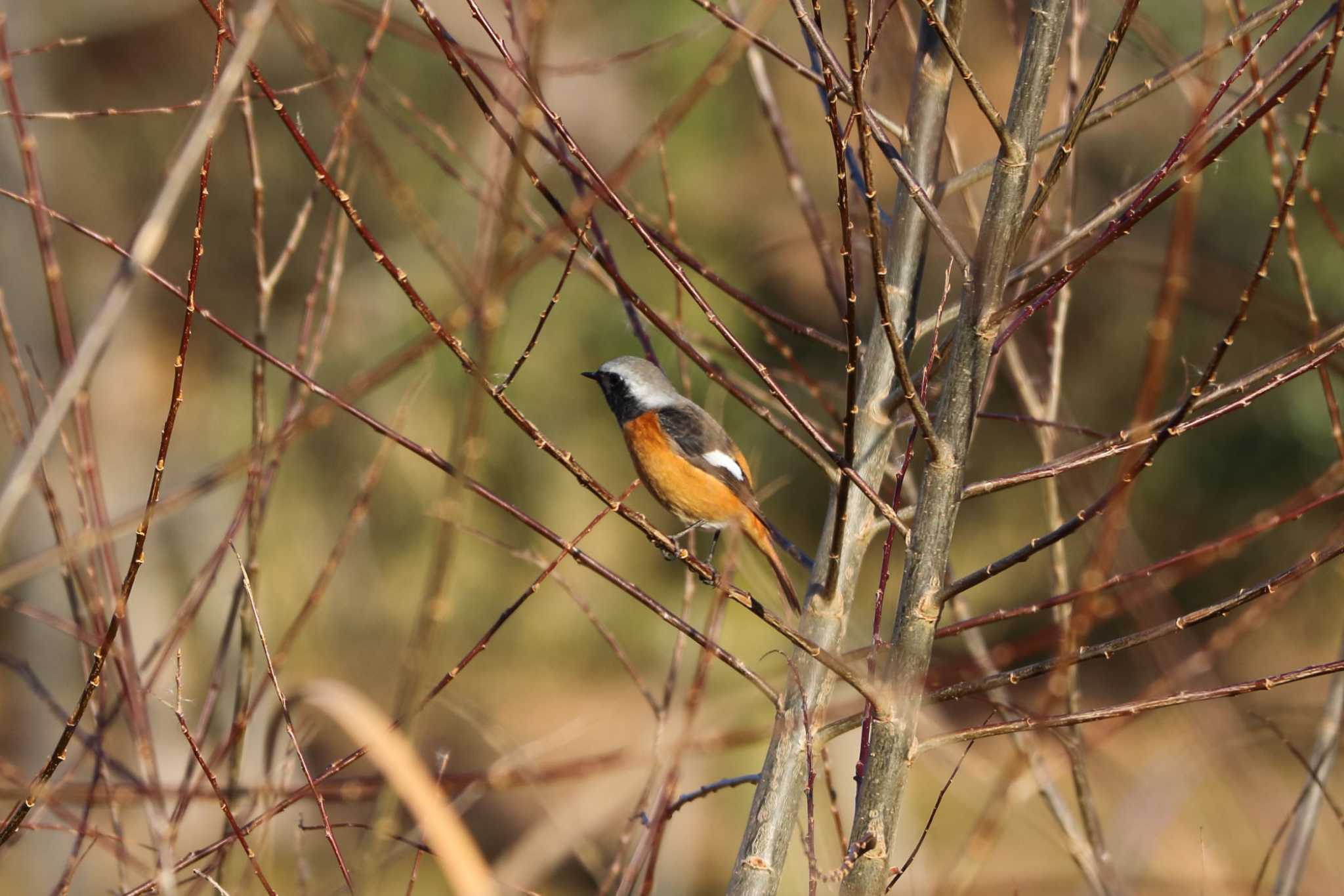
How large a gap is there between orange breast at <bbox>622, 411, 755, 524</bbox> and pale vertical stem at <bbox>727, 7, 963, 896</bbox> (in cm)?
182

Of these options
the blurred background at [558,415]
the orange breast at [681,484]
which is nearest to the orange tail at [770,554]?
the orange breast at [681,484]

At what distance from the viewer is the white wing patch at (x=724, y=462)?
4348 millimetres

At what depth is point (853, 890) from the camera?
1.84 meters

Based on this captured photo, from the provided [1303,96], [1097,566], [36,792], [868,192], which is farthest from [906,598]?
[1303,96]

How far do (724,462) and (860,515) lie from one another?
6.71 feet

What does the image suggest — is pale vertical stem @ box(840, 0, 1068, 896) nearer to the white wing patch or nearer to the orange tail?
the orange tail

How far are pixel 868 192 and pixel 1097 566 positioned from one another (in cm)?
66

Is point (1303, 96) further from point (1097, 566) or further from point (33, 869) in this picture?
point (33, 869)

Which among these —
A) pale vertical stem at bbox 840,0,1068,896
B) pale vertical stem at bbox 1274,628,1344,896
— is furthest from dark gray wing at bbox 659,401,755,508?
pale vertical stem at bbox 840,0,1068,896

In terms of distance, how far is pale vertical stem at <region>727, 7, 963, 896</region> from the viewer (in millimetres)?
2158

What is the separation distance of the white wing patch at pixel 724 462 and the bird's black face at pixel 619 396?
1.18 ft

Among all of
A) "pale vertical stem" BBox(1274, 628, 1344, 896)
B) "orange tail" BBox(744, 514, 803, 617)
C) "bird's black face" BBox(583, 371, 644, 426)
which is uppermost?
"bird's black face" BBox(583, 371, 644, 426)

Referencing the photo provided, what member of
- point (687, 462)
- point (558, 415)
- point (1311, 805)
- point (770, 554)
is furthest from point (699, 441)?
point (558, 415)

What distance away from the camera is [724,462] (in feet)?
14.4
